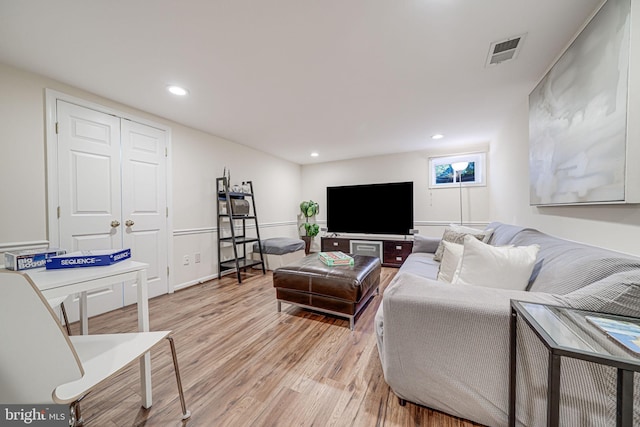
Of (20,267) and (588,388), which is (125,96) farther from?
(588,388)

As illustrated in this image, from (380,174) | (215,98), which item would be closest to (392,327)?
(215,98)

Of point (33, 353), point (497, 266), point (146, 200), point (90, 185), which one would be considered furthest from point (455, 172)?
point (90, 185)

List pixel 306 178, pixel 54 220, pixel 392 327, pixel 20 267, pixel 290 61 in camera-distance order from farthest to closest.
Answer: pixel 306 178 → pixel 54 220 → pixel 290 61 → pixel 392 327 → pixel 20 267

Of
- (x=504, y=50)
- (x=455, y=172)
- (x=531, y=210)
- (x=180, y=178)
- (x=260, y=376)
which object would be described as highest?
(x=504, y=50)

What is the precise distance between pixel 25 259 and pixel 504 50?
2.99 meters

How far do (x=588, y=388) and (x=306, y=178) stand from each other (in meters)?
5.05

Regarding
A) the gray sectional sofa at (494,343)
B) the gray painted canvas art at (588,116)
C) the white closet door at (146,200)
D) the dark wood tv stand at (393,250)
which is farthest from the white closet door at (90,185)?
the gray painted canvas art at (588,116)

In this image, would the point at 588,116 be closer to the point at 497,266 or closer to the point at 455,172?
the point at 497,266

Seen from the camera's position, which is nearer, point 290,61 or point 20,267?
point 20,267

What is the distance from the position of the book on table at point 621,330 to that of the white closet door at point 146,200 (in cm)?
342

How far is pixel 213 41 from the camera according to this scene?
1.51 metres

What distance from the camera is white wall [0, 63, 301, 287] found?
1752 millimetres

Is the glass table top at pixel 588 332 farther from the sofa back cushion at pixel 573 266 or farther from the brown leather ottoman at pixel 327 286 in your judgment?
the brown leather ottoman at pixel 327 286

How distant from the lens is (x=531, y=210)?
2148mm
